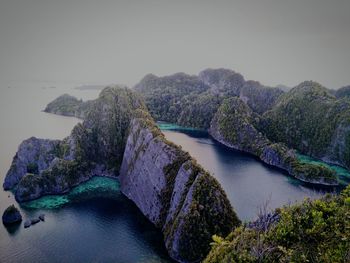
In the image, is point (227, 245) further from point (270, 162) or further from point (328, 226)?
point (270, 162)

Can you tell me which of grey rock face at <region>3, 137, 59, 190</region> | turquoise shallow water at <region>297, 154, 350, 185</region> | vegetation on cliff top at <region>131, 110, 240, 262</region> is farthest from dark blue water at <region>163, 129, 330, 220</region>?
grey rock face at <region>3, 137, 59, 190</region>

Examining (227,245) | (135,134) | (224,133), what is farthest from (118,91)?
(227,245)

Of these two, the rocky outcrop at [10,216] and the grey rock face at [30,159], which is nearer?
the rocky outcrop at [10,216]

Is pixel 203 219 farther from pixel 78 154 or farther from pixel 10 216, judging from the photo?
pixel 78 154

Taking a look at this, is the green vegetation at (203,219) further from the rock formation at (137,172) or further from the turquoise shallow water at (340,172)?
the turquoise shallow water at (340,172)

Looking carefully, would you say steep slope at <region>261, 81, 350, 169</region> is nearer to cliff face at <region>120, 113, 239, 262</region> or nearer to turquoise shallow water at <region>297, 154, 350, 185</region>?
turquoise shallow water at <region>297, 154, 350, 185</region>

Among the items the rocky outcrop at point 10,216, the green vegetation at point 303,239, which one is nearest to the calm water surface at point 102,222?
the rocky outcrop at point 10,216

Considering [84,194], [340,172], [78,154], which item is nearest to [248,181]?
[340,172]
